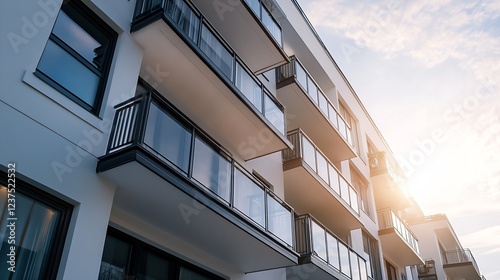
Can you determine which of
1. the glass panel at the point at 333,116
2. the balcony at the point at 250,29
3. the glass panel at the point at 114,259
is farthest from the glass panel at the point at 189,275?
the glass panel at the point at 333,116

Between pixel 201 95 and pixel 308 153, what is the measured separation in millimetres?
5353

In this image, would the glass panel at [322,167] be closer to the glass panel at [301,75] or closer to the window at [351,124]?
the glass panel at [301,75]

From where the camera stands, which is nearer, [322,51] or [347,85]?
[322,51]

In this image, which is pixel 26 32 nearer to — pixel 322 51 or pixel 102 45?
pixel 102 45

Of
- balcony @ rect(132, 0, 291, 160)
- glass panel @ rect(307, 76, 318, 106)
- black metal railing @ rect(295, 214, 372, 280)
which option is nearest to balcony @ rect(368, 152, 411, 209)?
glass panel @ rect(307, 76, 318, 106)

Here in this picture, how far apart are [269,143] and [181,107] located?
2726 mm

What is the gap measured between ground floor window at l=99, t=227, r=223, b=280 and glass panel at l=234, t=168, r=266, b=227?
163 centimetres

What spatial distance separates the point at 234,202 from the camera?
31.4 ft

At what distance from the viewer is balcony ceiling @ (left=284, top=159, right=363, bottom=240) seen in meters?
14.4

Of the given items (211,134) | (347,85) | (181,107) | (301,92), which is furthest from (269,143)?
(347,85)

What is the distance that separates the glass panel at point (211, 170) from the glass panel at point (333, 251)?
519 cm

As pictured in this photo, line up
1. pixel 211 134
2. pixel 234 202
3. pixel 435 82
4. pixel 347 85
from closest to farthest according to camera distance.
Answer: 1. pixel 234 202
2. pixel 211 134
3. pixel 435 82
4. pixel 347 85

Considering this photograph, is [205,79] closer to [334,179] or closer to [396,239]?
[334,179]

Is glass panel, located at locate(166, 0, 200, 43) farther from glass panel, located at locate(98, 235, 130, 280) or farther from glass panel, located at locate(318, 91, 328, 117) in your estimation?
glass panel, located at locate(318, 91, 328, 117)
